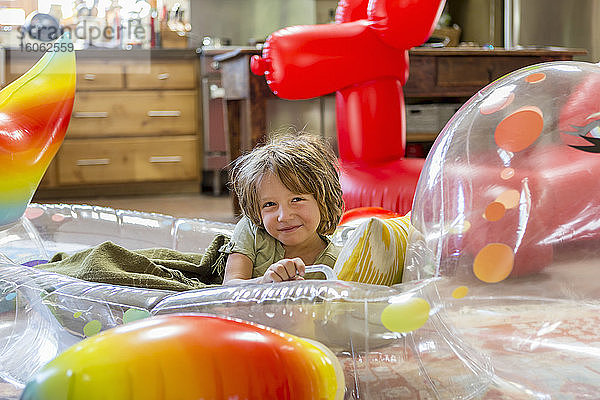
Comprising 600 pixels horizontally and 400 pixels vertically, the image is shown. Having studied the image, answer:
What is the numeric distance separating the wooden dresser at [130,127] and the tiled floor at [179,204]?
11cm

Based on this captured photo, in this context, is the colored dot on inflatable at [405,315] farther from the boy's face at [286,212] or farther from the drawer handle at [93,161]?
the drawer handle at [93,161]

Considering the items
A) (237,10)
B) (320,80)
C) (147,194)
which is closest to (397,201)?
(320,80)

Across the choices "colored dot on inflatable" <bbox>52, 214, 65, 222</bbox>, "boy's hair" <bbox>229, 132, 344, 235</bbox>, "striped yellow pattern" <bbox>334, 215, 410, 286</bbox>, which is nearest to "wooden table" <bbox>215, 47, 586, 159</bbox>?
"colored dot on inflatable" <bbox>52, 214, 65, 222</bbox>

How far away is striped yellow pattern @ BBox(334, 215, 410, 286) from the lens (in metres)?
1.03

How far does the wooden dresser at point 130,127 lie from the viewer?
13.3 ft

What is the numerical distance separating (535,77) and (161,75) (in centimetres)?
341

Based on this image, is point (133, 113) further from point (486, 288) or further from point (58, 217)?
point (486, 288)

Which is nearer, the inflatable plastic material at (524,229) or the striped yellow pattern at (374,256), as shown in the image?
the inflatable plastic material at (524,229)

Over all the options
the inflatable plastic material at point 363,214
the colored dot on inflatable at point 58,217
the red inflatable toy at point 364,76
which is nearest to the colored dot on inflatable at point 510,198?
the inflatable plastic material at point 363,214

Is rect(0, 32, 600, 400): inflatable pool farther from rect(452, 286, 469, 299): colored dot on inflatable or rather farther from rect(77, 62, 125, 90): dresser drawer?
rect(77, 62, 125, 90): dresser drawer

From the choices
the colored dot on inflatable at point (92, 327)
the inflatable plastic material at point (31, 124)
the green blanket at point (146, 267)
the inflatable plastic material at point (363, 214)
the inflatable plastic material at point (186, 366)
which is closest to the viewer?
the inflatable plastic material at point (186, 366)

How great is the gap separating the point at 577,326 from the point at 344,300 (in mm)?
288

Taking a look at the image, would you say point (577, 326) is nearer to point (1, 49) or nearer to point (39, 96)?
point (39, 96)

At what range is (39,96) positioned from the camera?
1333 mm
